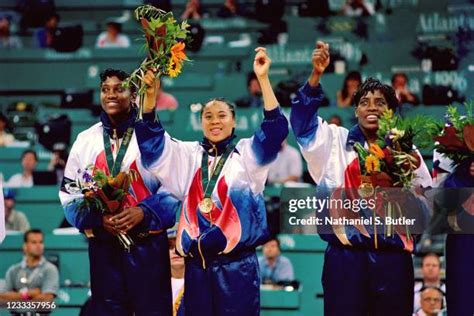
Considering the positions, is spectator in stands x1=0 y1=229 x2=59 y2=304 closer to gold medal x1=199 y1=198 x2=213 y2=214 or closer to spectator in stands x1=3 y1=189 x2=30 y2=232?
spectator in stands x1=3 y1=189 x2=30 y2=232

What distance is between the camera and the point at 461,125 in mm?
7480

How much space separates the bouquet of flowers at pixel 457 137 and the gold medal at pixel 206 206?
1.35 meters

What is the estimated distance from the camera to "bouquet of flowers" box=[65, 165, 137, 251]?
24.2ft

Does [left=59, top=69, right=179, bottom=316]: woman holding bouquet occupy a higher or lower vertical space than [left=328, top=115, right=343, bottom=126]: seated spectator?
lower

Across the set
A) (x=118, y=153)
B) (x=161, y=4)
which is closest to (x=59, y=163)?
(x=161, y=4)

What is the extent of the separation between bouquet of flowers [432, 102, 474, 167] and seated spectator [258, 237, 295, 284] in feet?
9.55

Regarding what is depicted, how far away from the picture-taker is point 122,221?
743 centimetres

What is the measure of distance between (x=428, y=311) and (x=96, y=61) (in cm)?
616

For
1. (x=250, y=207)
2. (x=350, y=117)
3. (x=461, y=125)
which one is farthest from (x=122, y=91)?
(x=350, y=117)

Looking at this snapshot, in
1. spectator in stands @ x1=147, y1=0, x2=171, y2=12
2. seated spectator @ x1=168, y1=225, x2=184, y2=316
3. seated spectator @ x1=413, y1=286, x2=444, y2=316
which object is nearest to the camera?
seated spectator @ x1=168, y1=225, x2=184, y2=316

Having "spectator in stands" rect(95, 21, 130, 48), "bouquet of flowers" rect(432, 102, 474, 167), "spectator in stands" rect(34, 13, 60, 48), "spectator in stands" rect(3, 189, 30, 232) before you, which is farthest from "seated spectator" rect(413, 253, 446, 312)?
"spectator in stands" rect(34, 13, 60, 48)

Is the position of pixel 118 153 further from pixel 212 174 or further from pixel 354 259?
pixel 354 259

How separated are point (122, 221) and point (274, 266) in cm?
306

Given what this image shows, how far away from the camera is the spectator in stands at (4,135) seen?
13039 mm
